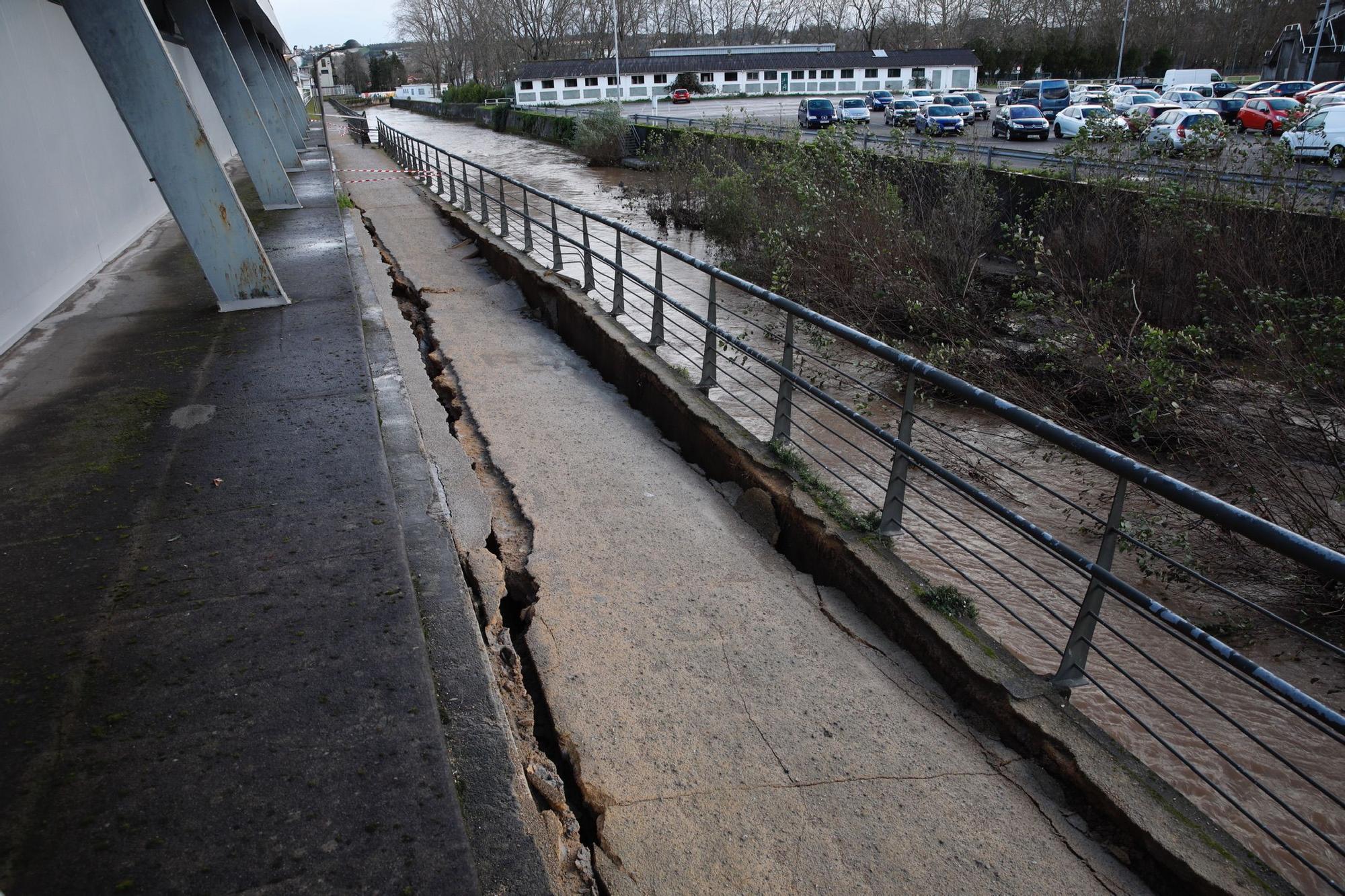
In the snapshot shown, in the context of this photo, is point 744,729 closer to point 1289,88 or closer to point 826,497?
point 826,497

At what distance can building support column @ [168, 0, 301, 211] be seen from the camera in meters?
14.9

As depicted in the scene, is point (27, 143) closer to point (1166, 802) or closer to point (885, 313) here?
point (885, 313)

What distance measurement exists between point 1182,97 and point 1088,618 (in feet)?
141

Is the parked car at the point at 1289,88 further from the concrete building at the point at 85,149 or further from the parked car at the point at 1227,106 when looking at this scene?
the concrete building at the point at 85,149

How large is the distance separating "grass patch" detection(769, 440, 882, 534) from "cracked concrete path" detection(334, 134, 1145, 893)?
15.4 inches

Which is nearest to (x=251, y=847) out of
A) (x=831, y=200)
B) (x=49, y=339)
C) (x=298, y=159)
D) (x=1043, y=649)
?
(x=1043, y=649)

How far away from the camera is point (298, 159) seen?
920 inches

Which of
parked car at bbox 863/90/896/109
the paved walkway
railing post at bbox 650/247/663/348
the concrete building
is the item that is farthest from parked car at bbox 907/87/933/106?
the paved walkway

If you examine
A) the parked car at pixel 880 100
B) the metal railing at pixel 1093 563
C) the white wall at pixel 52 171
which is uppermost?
the white wall at pixel 52 171

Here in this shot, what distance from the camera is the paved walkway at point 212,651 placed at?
252cm

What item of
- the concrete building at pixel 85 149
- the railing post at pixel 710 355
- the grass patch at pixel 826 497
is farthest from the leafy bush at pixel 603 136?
the grass patch at pixel 826 497

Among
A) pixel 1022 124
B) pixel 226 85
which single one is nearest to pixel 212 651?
pixel 226 85

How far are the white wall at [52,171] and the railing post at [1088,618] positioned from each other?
802 centimetres

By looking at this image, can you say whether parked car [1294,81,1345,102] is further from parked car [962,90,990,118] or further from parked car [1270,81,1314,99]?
parked car [962,90,990,118]
